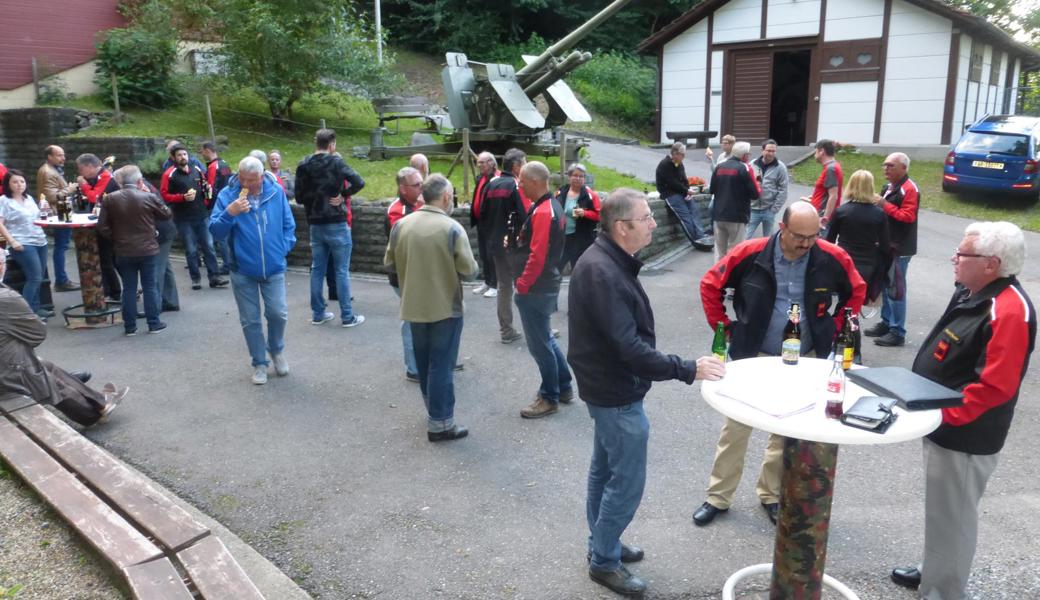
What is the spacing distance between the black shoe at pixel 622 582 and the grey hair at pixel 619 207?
1696mm

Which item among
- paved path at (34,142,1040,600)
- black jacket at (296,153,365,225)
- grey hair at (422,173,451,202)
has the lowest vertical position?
paved path at (34,142,1040,600)

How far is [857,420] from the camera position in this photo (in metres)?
2.98

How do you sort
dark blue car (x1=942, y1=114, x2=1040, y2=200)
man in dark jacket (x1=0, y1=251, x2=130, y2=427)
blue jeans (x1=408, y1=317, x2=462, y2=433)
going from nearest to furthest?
1. man in dark jacket (x1=0, y1=251, x2=130, y2=427)
2. blue jeans (x1=408, y1=317, x2=462, y2=433)
3. dark blue car (x1=942, y1=114, x2=1040, y2=200)

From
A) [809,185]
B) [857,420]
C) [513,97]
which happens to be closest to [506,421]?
[857,420]

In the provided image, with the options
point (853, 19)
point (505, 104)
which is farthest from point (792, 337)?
point (853, 19)

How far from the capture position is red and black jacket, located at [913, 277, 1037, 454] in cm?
316

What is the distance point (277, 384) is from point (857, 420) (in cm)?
521

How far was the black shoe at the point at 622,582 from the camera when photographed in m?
3.69

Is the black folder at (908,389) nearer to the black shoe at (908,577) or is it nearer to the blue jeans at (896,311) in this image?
the black shoe at (908,577)

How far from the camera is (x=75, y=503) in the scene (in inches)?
159

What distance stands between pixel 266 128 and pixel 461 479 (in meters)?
14.4

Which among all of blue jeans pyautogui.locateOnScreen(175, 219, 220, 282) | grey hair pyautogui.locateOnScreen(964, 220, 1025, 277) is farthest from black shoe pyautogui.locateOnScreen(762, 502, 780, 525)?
blue jeans pyautogui.locateOnScreen(175, 219, 220, 282)

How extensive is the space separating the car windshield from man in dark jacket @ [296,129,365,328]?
13.6m

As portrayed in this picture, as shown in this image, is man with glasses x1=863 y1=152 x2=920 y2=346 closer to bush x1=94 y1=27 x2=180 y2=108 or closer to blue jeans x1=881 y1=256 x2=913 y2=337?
blue jeans x1=881 y1=256 x2=913 y2=337
